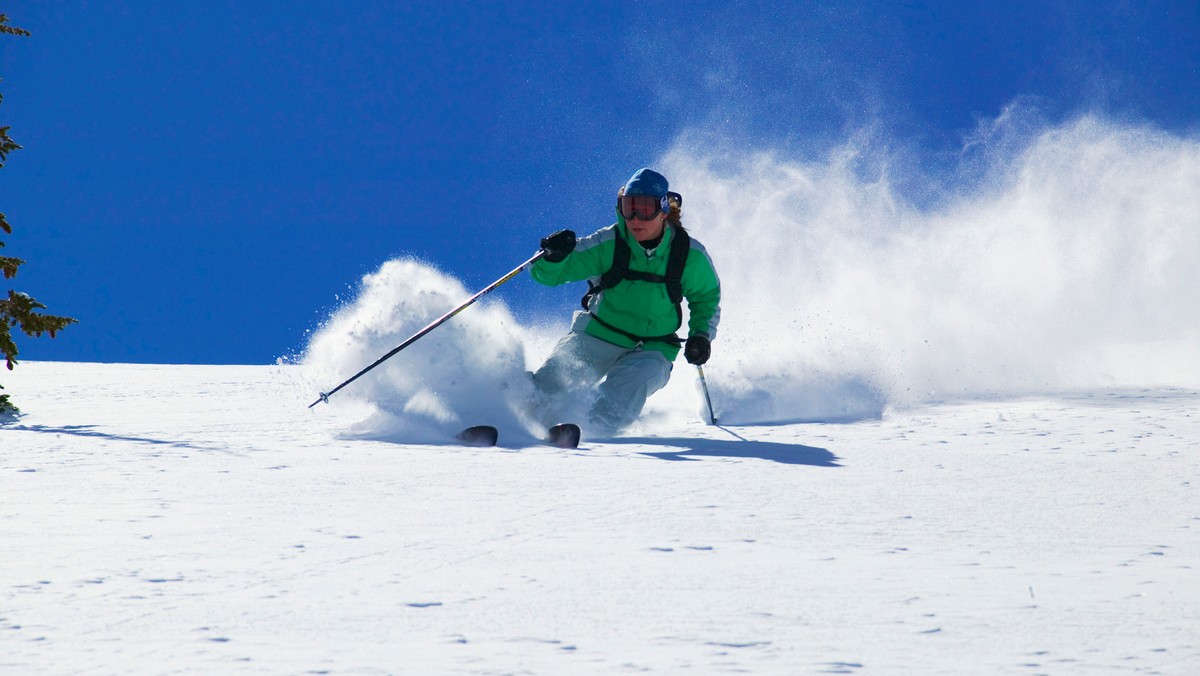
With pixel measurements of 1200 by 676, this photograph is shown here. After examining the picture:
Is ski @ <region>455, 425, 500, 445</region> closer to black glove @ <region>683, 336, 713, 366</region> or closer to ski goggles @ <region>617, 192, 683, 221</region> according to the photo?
black glove @ <region>683, 336, 713, 366</region>

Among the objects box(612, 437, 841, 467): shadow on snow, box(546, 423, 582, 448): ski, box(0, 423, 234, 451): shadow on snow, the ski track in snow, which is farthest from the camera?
box(0, 423, 234, 451): shadow on snow

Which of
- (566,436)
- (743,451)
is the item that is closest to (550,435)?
(566,436)

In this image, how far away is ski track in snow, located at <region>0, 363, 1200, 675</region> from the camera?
2480mm

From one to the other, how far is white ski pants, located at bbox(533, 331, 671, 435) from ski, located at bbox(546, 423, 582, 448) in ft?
2.41

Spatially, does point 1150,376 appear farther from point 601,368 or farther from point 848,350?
point 601,368

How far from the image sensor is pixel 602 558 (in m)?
3.33

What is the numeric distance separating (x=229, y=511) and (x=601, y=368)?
11.9 ft

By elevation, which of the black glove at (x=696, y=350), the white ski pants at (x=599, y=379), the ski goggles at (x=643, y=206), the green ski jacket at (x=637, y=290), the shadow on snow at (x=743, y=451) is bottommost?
the shadow on snow at (x=743, y=451)

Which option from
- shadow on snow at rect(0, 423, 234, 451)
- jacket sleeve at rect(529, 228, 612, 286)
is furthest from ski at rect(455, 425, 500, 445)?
jacket sleeve at rect(529, 228, 612, 286)

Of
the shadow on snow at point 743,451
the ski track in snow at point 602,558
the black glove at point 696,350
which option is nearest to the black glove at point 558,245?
the black glove at point 696,350

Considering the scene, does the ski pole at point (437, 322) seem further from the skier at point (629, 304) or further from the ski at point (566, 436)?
the ski at point (566, 436)

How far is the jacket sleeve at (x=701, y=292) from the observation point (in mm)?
7457

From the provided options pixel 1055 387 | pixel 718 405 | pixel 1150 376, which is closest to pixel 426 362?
pixel 718 405

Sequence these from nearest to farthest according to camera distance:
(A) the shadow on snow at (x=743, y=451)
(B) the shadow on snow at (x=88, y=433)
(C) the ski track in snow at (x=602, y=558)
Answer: (C) the ski track in snow at (x=602, y=558)
(A) the shadow on snow at (x=743, y=451)
(B) the shadow on snow at (x=88, y=433)
